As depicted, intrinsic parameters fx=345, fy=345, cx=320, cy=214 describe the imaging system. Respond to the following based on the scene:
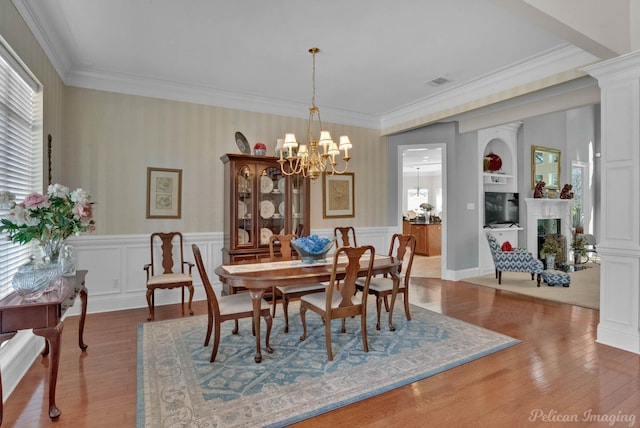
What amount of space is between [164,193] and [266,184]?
132cm

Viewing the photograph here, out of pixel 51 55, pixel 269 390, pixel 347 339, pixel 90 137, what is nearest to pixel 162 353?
pixel 269 390

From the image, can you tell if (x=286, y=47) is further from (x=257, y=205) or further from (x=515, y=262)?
(x=515, y=262)

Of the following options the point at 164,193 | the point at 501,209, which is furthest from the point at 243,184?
the point at 501,209

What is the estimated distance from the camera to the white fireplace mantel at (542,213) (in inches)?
265

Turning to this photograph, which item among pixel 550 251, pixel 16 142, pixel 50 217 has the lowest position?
pixel 550 251

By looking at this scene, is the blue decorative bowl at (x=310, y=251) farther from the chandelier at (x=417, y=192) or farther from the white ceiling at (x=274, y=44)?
the chandelier at (x=417, y=192)

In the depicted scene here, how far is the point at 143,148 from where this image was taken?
14.3 ft

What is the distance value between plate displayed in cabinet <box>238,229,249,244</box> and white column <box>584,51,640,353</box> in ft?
12.5

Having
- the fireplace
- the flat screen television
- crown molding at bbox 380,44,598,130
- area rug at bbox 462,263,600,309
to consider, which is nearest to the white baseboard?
crown molding at bbox 380,44,598,130

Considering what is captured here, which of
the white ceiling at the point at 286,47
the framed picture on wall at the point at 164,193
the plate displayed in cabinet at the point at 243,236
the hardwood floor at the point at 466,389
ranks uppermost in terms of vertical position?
the white ceiling at the point at 286,47

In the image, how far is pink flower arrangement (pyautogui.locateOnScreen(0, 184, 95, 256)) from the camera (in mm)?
2164

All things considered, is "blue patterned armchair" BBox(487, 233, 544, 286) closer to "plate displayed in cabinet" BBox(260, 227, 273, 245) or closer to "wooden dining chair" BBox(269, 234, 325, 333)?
"wooden dining chair" BBox(269, 234, 325, 333)

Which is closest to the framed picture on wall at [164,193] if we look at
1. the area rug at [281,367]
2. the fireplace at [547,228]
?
the area rug at [281,367]

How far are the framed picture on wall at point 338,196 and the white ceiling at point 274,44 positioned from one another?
55.0 inches
